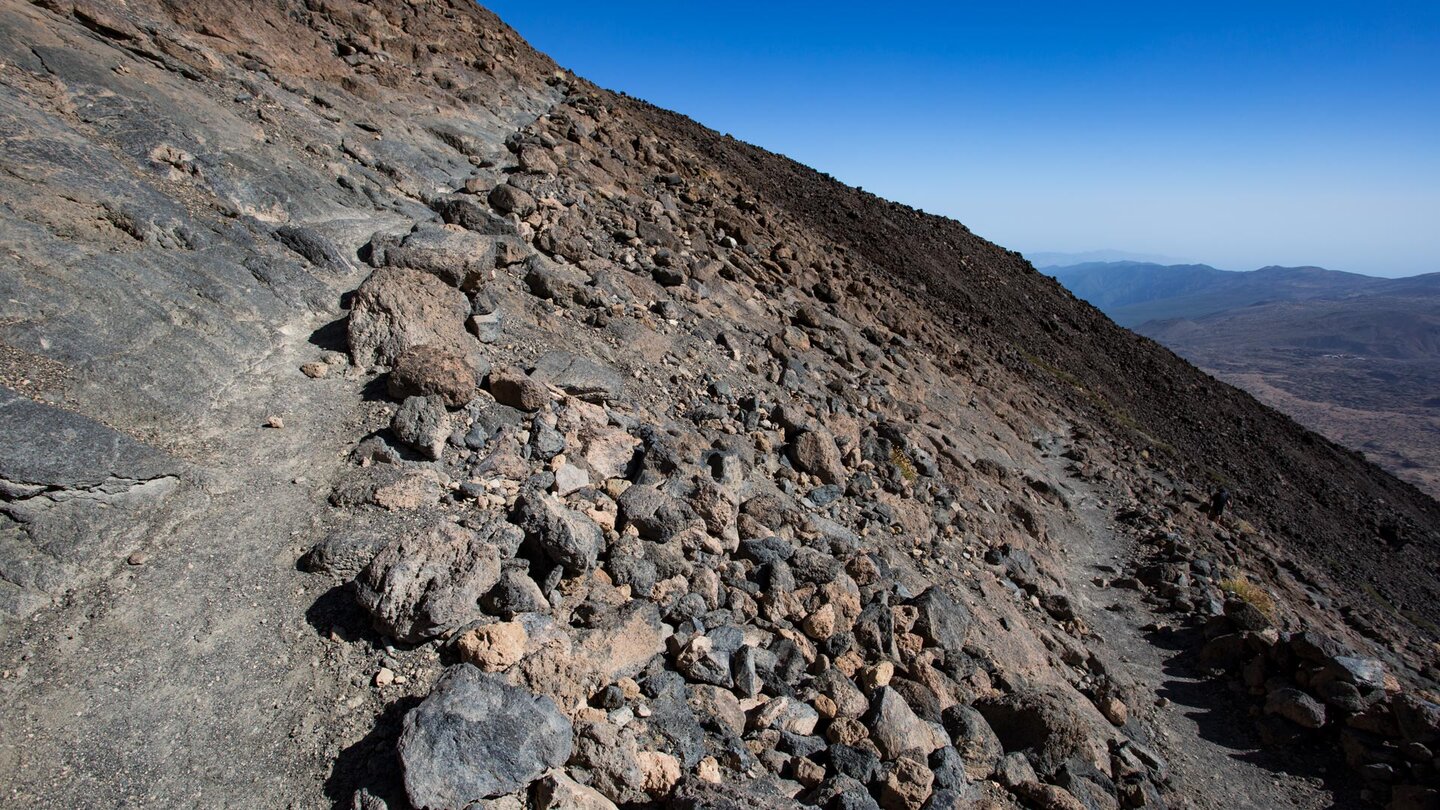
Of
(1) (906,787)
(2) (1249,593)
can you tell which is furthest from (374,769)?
(2) (1249,593)

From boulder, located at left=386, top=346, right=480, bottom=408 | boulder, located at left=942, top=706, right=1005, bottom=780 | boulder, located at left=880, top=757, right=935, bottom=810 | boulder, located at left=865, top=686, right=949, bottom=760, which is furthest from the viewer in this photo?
boulder, located at left=386, top=346, right=480, bottom=408

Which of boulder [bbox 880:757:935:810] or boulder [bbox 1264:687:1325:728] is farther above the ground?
boulder [bbox 880:757:935:810]

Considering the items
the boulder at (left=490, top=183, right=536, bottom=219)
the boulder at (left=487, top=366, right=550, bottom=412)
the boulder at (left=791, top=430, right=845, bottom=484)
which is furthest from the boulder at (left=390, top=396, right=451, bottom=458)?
the boulder at (left=490, top=183, right=536, bottom=219)

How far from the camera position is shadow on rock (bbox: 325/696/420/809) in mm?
3557

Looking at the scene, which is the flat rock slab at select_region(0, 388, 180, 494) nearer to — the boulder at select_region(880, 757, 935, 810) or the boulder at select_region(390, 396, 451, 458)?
the boulder at select_region(390, 396, 451, 458)

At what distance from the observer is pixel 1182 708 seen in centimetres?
892

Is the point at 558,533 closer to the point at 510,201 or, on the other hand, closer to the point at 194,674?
the point at 194,674

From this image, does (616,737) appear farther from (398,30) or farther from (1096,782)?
(398,30)

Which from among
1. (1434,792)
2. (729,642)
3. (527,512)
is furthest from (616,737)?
(1434,792)

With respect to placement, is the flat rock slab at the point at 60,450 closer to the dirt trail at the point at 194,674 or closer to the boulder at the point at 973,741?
the dirt trail at the point at 194,674

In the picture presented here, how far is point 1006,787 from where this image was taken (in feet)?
18.1

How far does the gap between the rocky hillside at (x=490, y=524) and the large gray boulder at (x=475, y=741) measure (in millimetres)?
23

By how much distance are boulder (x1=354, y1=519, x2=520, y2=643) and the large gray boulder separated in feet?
1.84

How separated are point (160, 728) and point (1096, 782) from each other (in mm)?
7064
